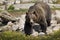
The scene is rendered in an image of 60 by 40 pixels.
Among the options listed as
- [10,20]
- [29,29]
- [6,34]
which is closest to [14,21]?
[10,20]

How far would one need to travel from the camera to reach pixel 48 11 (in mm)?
20500

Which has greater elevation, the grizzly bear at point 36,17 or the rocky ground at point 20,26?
the grizzly bear at point 36,17

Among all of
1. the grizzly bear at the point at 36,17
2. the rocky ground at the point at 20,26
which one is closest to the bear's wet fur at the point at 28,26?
the grizzly bear at the point at 36,17

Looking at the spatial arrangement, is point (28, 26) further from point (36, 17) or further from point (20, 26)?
point (20, 26)

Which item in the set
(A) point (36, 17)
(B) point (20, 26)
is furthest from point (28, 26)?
(B) point (20, 26)

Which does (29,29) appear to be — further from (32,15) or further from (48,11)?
(48,11)

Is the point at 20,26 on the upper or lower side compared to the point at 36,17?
lower

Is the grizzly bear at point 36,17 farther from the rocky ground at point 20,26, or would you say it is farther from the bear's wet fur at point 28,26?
the rocky ground at point 20,26

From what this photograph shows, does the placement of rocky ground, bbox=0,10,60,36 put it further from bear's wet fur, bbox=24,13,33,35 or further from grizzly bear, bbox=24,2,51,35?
bear's wet fur, bbox=24,13,33,35

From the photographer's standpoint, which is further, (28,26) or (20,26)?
(20,26)

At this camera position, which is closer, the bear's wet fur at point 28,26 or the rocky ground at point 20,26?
the bear's wet fur at point 28,26

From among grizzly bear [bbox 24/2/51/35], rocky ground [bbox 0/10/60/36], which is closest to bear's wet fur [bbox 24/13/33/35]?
grizzly bear [bbox 24/2/51/35]

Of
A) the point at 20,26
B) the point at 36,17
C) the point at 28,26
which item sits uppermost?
the point at 36,17

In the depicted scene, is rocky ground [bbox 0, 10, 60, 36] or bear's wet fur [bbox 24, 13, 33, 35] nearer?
bear's wet fur [bbox 24, 13, 33, 35]
